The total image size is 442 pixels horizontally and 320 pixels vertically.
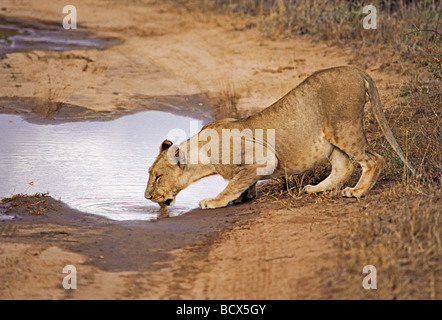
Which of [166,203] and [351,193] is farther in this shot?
[166,203]

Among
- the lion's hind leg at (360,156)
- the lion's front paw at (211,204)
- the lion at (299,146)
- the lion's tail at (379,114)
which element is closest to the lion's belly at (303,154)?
the lion at (299,146)

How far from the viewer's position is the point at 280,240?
5.59 m

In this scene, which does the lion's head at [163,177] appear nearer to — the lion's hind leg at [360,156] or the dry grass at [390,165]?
the dry grass at [390,165]

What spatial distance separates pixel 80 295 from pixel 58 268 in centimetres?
53

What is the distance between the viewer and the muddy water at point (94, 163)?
287 inches

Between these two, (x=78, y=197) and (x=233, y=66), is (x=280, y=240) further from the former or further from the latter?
(x=233, y=66)

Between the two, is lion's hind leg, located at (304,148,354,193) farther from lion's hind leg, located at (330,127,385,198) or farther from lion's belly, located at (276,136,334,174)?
lion's hind leg, located at (330,127,385,198)

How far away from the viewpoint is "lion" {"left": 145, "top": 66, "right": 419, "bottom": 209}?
6750mm

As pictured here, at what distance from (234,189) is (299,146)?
2.44ft

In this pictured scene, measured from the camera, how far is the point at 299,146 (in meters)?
6.91

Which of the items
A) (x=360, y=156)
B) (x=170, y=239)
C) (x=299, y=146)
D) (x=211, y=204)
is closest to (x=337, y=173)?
(x=360, y=156)

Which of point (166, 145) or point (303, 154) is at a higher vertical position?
point (166, 145)

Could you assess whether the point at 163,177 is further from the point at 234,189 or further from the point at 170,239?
the point at 170,239

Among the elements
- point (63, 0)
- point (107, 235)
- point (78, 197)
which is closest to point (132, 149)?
point (78, 197)
